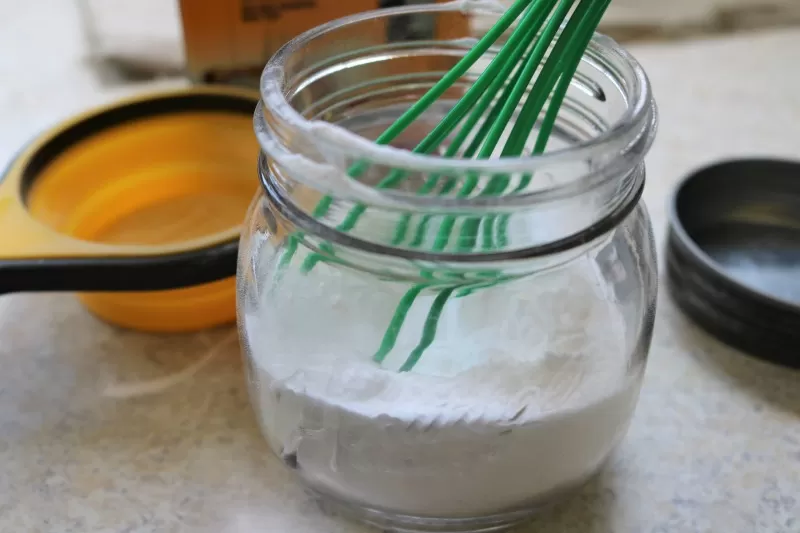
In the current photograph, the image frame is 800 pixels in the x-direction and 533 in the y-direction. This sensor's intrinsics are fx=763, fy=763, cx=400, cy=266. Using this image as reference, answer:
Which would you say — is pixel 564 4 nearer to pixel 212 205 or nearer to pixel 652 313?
pixel 652 313

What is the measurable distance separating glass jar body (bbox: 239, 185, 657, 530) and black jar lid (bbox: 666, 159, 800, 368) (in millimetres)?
102

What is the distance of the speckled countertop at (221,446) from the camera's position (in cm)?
33

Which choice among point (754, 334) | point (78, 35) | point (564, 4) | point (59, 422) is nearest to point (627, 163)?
point (564, 4)

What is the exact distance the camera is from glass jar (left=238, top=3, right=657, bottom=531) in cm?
26

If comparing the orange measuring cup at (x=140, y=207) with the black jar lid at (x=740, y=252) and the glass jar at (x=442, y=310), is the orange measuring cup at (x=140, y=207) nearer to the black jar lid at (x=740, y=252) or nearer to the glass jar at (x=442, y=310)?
the glass jar at (x=442, y=310)


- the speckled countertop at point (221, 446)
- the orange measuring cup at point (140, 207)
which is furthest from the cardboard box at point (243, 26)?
the speckled countertop at point (221, 446)

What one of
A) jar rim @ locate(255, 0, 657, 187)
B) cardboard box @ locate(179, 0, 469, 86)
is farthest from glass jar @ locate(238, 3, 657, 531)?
cardboard box @ locate(179, 0, 469, 86)

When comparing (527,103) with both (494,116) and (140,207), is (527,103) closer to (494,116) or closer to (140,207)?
(494,116)

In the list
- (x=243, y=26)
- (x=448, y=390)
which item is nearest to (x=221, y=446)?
(x=448, y=390)

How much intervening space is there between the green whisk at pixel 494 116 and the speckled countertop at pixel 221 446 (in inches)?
4.4

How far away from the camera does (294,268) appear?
31 centimetres

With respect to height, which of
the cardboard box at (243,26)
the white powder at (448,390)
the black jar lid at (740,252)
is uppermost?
the cardboard box at (243,26)

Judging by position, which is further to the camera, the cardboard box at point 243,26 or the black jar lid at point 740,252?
the cardboard box at point 243,26

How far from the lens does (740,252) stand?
0.48 m
